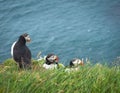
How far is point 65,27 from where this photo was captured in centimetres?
3325

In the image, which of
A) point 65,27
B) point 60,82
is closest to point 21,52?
point 60,82

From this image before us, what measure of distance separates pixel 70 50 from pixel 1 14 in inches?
368

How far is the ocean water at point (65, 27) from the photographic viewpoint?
28.8 m

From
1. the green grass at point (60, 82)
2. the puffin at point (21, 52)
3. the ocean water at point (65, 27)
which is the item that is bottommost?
the ocean water at point (65, 27)

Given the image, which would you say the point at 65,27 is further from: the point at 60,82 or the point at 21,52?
the point at 60,82

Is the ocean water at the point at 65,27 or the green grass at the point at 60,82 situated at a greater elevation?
the green grass at the point at 60,82

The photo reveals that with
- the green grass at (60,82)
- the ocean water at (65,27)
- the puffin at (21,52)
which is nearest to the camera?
the green grass at (60,82)

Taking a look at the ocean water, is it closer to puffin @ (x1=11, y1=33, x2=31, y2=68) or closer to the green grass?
puffin @ (x1=11, y1=33, x2=31, y2=68)

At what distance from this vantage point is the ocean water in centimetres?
Result: 2881

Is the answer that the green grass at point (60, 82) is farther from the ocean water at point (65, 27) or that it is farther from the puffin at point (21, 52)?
A: the ocean water at point (65, 27)

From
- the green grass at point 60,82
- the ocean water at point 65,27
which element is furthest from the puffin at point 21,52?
the ocean water at point 65,27

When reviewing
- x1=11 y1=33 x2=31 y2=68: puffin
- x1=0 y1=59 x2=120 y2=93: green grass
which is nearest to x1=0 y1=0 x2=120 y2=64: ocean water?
x1=11 y1=33 x2=31 y2=68: puffin

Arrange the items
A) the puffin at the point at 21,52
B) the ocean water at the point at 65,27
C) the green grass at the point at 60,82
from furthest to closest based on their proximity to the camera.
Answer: the ocean water at the point at 65,27, the puffin at the point at 21,52, the green grass at the point at 60,82

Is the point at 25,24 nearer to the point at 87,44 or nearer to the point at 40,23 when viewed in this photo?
the point at 40,23
